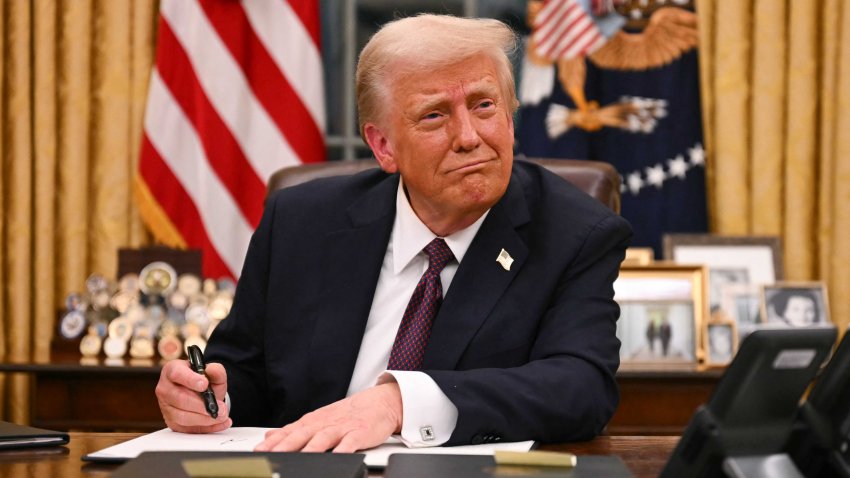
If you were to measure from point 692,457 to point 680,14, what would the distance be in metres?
3.12

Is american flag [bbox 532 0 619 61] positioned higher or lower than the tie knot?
higher

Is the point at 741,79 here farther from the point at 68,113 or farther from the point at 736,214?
the point at 68,113

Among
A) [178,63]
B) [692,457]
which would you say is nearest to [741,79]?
[178,63]

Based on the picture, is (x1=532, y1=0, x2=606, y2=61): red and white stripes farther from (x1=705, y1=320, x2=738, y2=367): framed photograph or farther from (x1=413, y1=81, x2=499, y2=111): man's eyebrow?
(x1=413, y1=81, x2=499, y2=111): man's eyebrow

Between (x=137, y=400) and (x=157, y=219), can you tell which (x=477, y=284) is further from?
(x=157, y=219)

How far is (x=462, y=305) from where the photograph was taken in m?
2.07

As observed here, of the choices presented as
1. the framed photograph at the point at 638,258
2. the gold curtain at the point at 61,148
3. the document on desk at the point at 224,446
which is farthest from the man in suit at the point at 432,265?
the gold curtain at the point at 61,148

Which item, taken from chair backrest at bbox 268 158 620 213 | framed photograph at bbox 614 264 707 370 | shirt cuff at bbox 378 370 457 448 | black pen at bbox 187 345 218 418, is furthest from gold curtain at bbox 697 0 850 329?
black pen at bbox 187 345 218 418

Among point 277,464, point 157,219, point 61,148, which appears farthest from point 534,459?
point 61,148

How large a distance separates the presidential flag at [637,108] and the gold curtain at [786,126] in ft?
0.27

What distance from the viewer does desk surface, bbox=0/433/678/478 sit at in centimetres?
142

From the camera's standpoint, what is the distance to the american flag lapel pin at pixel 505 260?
2.13 m

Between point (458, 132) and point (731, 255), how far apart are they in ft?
6.48

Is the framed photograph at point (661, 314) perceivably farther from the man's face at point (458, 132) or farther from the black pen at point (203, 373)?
the black pen at point (203, 373)
